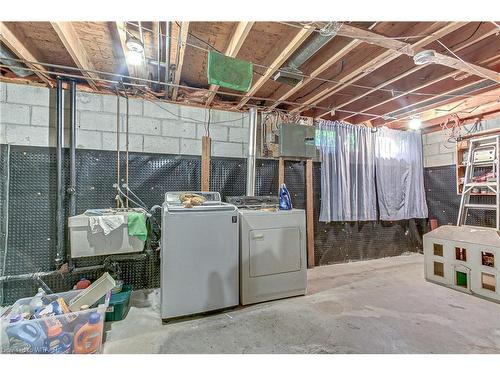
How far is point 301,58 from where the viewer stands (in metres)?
2.23

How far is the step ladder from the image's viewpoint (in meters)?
3.19

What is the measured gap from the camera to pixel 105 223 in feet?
7.39

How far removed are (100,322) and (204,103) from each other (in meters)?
2.57

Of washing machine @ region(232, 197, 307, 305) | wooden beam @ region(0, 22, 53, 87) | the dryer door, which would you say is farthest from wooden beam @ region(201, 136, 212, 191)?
wooden beam @ region(0, 22, 53, 87)

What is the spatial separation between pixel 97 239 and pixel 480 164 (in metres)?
4.81

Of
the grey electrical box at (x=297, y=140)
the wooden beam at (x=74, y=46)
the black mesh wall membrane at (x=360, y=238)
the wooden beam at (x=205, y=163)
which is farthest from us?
the black mesh wall membrane at (x=360, y=238)

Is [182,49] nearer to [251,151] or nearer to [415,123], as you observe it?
[251,151]

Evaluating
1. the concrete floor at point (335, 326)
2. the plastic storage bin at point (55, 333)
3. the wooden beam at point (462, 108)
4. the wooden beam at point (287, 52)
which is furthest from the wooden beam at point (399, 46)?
the plastic storage bin at point (55, 333)

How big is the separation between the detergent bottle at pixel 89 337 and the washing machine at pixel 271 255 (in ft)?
3.95

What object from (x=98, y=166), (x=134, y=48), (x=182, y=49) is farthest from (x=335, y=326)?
(x=98, y=166)

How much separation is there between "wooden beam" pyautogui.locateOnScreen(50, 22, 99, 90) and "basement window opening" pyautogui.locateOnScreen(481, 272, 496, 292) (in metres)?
4.41

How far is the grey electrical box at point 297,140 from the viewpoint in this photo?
11.0 feet

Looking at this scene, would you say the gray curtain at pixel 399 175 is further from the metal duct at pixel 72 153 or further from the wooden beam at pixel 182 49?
the metal duct at pixel 72 153

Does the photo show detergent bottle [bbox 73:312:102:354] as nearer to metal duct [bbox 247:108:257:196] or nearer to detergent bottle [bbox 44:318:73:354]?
detergent bottle [bbox 44:318:73:354]
